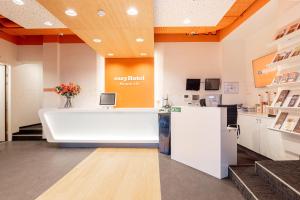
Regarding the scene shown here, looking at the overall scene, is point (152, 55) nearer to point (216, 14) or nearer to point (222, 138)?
point (216, 14)

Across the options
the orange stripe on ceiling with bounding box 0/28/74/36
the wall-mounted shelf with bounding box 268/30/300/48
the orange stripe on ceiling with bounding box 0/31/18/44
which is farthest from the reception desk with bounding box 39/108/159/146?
the orange stripe on ceiling with bounding box 0/31/18/44

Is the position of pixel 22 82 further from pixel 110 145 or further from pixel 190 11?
pixel 190 11

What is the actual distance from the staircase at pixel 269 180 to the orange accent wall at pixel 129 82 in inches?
183

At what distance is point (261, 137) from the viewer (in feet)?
14.9

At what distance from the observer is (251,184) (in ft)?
9.31

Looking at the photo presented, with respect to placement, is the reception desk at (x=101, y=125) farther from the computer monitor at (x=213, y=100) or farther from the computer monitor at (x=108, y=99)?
the computer monitor at (x=213, y=100)

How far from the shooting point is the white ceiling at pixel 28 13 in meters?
4.29

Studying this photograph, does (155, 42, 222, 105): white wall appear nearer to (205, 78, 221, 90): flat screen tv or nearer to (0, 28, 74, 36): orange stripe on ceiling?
(205, 78, 221, 90): flat screen tv

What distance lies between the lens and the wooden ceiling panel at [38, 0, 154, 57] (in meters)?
3.60

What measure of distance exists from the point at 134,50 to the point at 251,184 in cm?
496

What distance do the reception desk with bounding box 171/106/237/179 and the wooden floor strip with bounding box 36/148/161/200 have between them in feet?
2.39

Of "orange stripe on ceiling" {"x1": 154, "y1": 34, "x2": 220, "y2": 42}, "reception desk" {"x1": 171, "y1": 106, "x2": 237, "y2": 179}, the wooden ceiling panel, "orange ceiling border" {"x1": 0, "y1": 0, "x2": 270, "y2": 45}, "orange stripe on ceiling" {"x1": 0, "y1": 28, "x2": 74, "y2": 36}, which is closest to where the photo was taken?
"reception desk" {"x1": 171, "y1": 106, "x2": 237, "y2": 179}

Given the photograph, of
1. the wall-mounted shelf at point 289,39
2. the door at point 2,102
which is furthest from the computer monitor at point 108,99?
the wall-mounted shelf at point 289,39

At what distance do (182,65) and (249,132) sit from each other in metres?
3.20
